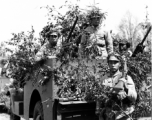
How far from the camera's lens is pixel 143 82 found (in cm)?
475

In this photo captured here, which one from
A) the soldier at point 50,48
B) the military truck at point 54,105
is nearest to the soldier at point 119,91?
the military truck at point 54,105

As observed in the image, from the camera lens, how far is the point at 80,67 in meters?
4.84

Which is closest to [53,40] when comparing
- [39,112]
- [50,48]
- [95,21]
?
[50,48]

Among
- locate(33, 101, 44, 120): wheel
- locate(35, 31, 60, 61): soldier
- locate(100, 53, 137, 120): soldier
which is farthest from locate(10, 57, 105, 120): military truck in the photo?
locate(100, 53, 137, 120): soldier

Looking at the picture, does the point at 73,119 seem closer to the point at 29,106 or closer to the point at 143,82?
the point at 143,82

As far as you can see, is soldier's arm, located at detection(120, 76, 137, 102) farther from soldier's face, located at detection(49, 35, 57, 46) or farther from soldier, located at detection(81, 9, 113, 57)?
soldier's face, located at detection(49, 35, 57, 46)

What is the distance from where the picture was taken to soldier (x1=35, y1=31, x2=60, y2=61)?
5.35 meters

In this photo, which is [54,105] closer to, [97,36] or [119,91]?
[119,91]

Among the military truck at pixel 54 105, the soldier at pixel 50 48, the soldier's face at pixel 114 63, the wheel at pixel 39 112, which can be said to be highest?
the soldier at pixel 50 48

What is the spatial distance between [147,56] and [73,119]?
1707 millimetres

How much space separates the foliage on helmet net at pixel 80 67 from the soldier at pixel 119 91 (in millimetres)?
151

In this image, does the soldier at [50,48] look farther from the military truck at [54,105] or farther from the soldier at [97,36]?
the soldier at [97,36]

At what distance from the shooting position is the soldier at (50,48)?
211 inches

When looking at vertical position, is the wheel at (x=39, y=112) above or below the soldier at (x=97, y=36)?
below
